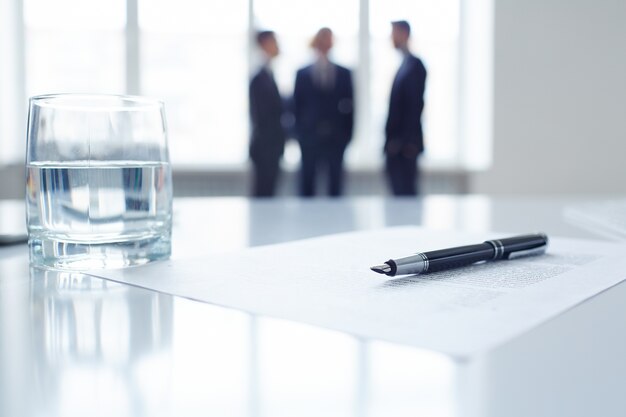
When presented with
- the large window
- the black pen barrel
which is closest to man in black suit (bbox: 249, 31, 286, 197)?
the large window

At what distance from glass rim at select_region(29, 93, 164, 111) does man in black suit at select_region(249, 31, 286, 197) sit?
2.99 meters

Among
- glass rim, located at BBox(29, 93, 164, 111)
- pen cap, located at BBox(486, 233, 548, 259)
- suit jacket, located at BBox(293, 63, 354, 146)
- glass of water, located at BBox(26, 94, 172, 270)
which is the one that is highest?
suit jacket, located at BBox(293, 63, 354, 146)

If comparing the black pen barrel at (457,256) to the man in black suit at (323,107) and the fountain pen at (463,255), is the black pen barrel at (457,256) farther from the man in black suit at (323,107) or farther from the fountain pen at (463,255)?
Answer: the man in black suit at (323,107)

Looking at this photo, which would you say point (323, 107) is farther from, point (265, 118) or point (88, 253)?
point (88, 253)

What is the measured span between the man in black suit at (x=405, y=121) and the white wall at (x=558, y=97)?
103cm

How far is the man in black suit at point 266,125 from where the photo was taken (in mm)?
3426

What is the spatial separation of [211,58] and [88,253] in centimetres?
379

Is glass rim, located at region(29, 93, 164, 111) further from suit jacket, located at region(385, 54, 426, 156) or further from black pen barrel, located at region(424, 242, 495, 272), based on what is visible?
suit jacket, located at region(385, 54, 426, 156)

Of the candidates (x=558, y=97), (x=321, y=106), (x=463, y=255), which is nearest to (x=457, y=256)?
(x=463, y=255)

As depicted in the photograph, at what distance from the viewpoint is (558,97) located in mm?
4465

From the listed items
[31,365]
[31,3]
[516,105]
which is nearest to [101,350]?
[31,365]

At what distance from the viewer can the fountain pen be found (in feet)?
1.37

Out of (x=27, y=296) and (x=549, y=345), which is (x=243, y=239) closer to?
(x=27, y=296)

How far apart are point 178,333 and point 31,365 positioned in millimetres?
67
